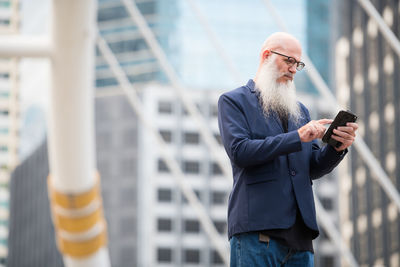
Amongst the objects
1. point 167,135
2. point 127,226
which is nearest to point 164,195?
point 127,226

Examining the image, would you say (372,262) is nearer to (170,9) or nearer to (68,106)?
(170,9)

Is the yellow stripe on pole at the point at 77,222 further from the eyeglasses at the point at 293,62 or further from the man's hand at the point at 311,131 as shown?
the man's hand at the point at 311,131

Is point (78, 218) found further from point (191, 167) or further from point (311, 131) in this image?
point (191, 167)

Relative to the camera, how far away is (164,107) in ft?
280

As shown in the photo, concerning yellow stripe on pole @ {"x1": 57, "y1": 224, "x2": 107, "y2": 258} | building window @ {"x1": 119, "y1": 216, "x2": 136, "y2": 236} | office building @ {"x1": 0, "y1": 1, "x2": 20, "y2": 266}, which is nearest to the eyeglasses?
yellow stripe on pole @ {"x1": 57, "y1": 224, "x2": 107, "y2": 258}

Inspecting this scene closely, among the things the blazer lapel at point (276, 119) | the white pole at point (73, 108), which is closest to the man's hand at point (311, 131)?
the blazer lapel at point (276, 119)

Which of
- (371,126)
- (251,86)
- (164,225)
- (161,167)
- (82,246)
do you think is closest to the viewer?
(251,86)

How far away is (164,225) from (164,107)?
11.6m

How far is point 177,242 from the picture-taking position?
3209 inches

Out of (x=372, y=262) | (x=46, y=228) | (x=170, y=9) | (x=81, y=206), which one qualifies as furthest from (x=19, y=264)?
(x=81, y=206)

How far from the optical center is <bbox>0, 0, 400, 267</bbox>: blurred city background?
6606cm

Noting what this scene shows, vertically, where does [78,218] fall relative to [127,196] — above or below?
above

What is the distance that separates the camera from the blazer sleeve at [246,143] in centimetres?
355

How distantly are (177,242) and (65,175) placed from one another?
73.7 metres
